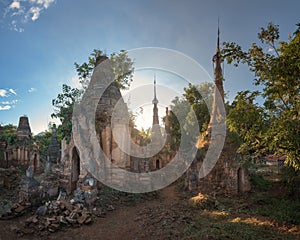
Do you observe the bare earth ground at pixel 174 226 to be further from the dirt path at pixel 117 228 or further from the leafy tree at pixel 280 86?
the leafy tree at pixel 280 86

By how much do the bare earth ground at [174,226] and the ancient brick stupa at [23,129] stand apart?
14912mm

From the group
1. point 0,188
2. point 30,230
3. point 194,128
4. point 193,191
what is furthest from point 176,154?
point 30,230

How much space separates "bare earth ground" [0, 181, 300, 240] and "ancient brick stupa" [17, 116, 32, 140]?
48.9 feet

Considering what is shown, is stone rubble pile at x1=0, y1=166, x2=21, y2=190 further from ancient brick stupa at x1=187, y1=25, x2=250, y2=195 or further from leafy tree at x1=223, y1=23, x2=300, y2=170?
leafy tree at x1=223, y1=23, x2=300, y2=170

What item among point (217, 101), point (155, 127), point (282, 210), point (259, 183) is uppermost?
point (217, 101)

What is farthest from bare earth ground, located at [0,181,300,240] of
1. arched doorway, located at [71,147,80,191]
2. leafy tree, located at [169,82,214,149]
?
leafy tree, located at [169,82,214,149]

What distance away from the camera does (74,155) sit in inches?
513

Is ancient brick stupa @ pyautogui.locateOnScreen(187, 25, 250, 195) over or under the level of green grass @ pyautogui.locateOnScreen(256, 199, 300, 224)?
over

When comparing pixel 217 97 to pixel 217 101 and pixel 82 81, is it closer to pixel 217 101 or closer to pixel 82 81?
pixel 217 101

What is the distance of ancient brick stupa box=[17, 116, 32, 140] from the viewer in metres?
21.6

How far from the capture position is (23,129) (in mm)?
21797

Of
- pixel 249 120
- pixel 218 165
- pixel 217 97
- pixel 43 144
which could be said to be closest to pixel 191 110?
pixel 217 97

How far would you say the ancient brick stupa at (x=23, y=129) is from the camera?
2159 cm

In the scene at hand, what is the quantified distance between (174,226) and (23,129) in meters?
20.5
